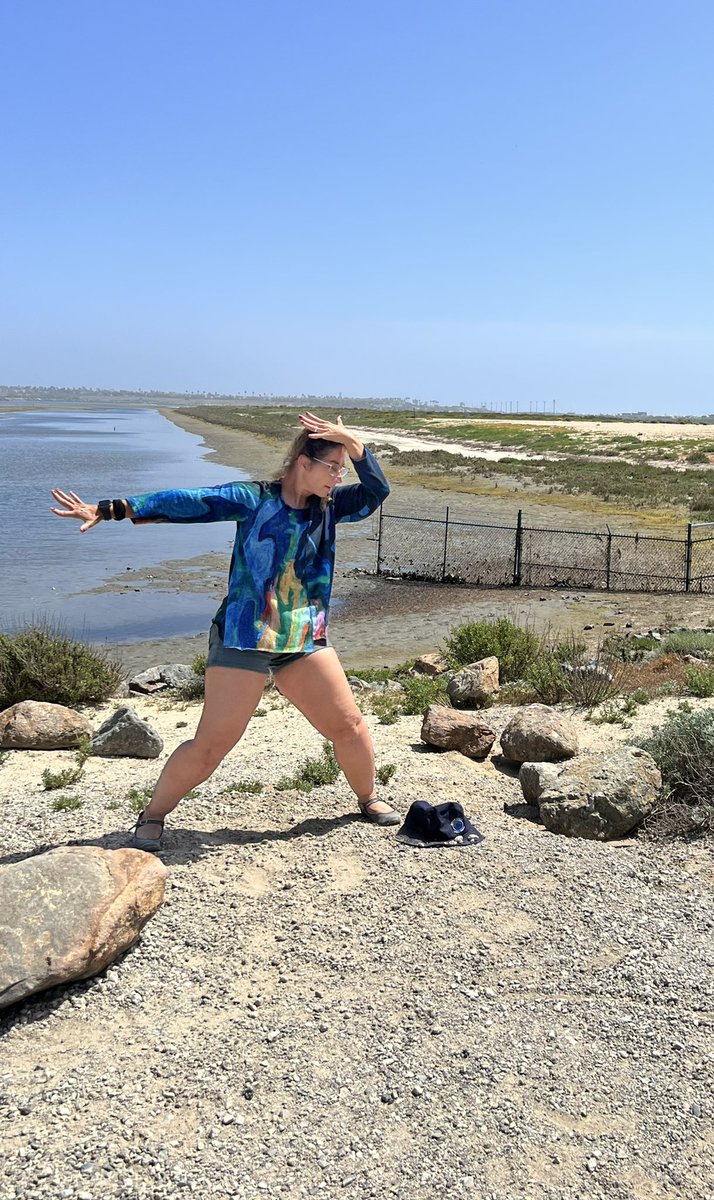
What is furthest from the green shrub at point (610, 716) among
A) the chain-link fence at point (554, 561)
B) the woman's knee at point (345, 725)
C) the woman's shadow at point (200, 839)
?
the chain-link fence at point (554, 561)

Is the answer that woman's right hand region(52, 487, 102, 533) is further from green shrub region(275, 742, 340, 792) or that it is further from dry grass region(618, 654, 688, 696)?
dry grass region(618, 654, 688, 696)

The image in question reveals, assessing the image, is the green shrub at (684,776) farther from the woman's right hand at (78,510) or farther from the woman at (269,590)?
the woman's right hand at (78,510)

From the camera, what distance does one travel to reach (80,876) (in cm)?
383

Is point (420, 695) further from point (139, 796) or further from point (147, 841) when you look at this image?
point (147, 841)

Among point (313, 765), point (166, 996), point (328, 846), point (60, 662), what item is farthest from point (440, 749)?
point (60, 662)

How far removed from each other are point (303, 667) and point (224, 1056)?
1.81 m

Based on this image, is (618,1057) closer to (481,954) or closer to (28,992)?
(481,954)

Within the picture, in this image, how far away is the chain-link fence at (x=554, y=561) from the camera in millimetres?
19859

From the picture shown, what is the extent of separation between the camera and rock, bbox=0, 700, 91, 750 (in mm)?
7336

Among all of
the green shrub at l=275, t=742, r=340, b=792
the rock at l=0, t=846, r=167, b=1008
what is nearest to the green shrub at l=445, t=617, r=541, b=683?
the green shrub at l=275, t=742, r=340, b=792

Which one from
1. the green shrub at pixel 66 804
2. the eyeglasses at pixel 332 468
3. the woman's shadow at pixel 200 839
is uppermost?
the eyeglasses at pixel 332 468

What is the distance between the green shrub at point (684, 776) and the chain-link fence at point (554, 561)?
38.9 ft

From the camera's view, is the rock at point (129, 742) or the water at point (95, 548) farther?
the water at point (95, 548)

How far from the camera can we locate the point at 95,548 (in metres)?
25.0
